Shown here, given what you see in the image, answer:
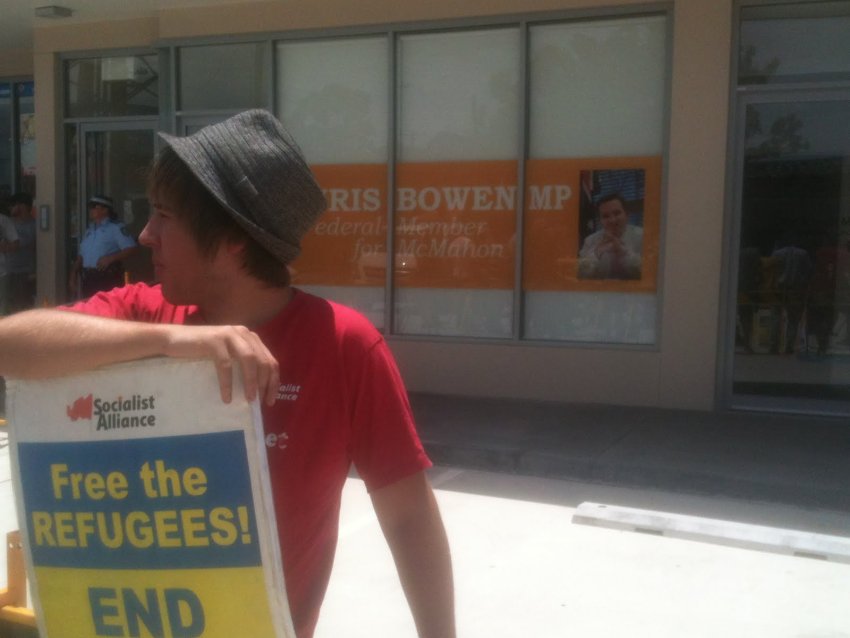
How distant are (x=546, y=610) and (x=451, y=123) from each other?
593cm

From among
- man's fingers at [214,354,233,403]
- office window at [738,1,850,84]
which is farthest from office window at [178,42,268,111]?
man's fingers at [214,354,233,403]

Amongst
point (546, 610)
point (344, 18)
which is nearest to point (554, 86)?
point (344, 18)

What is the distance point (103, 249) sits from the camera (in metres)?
10.0

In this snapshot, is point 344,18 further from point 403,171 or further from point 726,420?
point 726,420

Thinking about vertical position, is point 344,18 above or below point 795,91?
above

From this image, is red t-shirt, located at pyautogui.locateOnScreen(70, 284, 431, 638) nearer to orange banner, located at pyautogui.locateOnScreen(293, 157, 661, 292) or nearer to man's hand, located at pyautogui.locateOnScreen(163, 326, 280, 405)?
man's hand, located at pyautogui.locateOnScreen(163, 326, 280, 405)

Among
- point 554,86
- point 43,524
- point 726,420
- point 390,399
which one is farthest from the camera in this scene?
point 554,86

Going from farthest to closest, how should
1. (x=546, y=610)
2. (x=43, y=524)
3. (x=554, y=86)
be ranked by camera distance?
1. (x=554, y=86)
2. (x=546, y=610)
3. (x=43, y=524)

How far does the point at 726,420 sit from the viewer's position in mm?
7703

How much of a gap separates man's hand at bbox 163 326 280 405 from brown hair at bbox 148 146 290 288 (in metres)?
0.31

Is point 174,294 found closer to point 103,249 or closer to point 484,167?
point 484,167

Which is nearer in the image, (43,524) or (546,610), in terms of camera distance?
(43,524)

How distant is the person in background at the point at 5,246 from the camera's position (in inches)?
427

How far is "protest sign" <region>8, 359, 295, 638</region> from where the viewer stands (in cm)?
136
